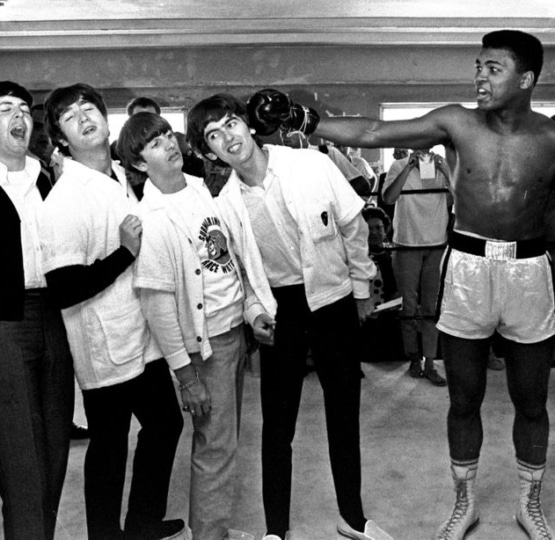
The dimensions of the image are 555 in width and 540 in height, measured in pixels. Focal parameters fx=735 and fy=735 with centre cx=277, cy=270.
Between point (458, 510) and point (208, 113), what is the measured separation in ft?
4.89

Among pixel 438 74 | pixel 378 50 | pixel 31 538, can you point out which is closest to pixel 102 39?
pixel 378 50

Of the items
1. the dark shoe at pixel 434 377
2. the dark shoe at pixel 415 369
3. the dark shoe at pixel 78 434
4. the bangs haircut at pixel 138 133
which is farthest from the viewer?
the dark shoe at pixel 415 369

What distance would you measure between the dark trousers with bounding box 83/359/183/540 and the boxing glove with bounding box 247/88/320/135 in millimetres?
761

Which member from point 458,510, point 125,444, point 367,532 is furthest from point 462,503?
point 125,444

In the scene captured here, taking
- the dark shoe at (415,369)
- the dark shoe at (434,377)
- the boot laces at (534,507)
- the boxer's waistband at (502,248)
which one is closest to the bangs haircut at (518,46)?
the boxer's waistband at (502,248)

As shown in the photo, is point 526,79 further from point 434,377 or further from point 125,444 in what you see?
point 434,377

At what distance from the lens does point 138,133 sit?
2.11 m

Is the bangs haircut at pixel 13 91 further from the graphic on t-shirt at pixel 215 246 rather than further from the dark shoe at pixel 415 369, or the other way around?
the dark shoe at pixel 415 369

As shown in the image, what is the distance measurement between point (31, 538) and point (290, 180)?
1.19 meters

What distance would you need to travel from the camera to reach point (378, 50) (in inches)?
257

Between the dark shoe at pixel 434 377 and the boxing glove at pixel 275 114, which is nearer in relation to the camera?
the boxing glove at pixel 275 114

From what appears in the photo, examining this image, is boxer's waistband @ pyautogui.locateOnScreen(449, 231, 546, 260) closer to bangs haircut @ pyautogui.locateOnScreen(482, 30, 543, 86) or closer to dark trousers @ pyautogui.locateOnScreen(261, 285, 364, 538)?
dark trousers @ pyautogui.locateOnScreen(261, 285, 364, 538)

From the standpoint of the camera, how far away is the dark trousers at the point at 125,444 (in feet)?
6.81

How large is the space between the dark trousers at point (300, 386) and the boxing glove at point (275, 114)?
48cm
